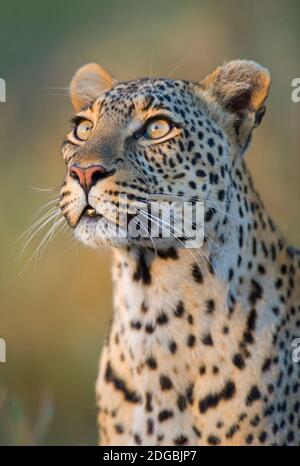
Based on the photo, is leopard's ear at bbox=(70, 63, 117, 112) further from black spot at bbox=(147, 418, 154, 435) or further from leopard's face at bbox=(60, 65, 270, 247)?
black spot at bbox=(147, 418, 154, 435)

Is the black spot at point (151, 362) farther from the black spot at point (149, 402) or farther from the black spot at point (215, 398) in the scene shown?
the black spot at point (215, 398)

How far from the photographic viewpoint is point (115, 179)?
5359 mm

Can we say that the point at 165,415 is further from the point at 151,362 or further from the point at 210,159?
the point at 210,159

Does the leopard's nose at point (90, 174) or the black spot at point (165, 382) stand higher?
the leopard's nose at point (90, 174)

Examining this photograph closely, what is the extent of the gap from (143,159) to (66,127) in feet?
17.4

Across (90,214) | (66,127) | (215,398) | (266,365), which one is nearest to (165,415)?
(215,398)

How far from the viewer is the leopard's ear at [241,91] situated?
5.97 meters

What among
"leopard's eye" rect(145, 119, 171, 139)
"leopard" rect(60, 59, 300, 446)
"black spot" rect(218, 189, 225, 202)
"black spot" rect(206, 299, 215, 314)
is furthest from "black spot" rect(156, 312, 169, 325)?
"leopard's eye" rect(145, 119, 171, 139)

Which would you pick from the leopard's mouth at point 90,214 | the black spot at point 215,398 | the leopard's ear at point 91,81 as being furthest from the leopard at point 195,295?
the leopard's ear at point 91,81

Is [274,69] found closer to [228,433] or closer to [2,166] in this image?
[2,166]

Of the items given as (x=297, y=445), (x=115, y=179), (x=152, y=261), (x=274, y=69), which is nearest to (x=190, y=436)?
(x=297, y=445)

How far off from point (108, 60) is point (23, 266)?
8.11 feet

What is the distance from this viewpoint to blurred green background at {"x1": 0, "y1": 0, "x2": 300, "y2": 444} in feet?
31.4

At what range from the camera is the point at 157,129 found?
18.8 feet
